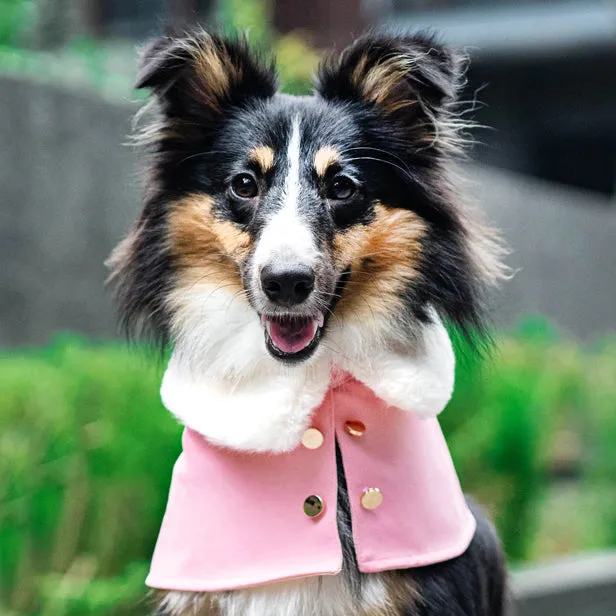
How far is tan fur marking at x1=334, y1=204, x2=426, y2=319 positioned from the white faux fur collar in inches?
2.6

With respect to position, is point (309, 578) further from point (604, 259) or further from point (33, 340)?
point (604, 259)

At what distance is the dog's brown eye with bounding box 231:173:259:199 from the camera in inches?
94.6

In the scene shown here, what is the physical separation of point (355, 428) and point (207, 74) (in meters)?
1.04

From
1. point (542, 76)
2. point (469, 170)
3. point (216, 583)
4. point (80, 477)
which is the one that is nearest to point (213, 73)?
point (216, 583)

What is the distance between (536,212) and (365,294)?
20.0 ft

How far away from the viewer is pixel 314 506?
229cm

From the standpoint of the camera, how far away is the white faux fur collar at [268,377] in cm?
229

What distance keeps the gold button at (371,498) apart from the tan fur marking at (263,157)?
87 centimetres

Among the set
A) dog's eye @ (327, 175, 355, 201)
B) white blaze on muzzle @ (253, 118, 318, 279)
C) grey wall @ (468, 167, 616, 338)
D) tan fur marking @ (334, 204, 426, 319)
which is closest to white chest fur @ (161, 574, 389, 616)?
tan fur marking @ (334, 204, 426, 319)

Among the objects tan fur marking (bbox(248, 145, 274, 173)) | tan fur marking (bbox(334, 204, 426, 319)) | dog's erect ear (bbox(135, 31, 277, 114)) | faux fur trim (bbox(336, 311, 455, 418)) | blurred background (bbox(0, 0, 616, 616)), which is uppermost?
dog's erect ear (bbox(135, 31, 277, 114))

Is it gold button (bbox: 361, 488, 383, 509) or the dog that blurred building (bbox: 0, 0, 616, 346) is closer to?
the dog

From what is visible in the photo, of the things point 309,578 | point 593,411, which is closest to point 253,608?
point 309,578

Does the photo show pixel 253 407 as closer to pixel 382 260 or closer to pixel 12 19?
pixel 382 260

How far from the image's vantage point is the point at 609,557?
4.88 m
